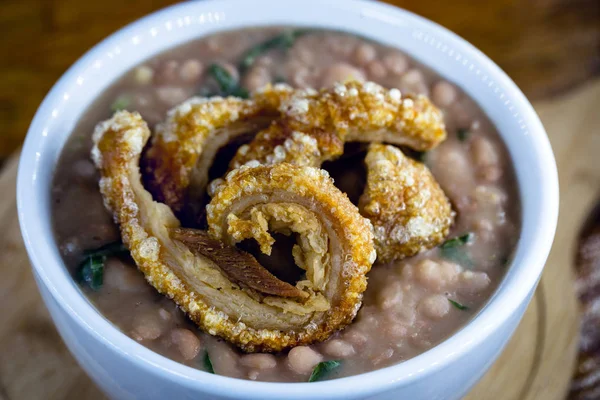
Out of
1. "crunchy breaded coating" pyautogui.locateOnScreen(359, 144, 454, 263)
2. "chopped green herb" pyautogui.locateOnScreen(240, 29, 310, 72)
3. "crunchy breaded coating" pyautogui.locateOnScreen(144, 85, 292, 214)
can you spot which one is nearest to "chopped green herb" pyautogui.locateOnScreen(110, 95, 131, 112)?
"crunchy breaded coating" pyautogui.locateOnScreen(144, 85, 292, 214)

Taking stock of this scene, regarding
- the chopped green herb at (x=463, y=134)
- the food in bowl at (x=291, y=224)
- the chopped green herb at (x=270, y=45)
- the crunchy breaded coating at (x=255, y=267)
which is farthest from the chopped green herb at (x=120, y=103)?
the chopped green herb at (x=463, y=134)

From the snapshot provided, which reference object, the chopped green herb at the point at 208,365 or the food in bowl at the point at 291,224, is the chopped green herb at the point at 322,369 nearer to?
the food in bowl at the point at 291,224

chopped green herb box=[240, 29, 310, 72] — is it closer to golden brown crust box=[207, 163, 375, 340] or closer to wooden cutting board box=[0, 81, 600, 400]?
golden brown crust box=[207, 163, 375, 340]

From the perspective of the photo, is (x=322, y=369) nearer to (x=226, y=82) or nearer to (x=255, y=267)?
(x=255, y=267)

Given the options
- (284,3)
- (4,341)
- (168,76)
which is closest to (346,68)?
(284,3)

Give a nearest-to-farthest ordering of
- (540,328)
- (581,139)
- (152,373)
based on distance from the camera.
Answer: (152,373), (540,328), (581,139)

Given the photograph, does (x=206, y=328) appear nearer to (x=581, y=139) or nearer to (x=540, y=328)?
(x=540, y=328)

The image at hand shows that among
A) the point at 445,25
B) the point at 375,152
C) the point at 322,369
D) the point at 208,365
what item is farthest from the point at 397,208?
the point at 445,25
